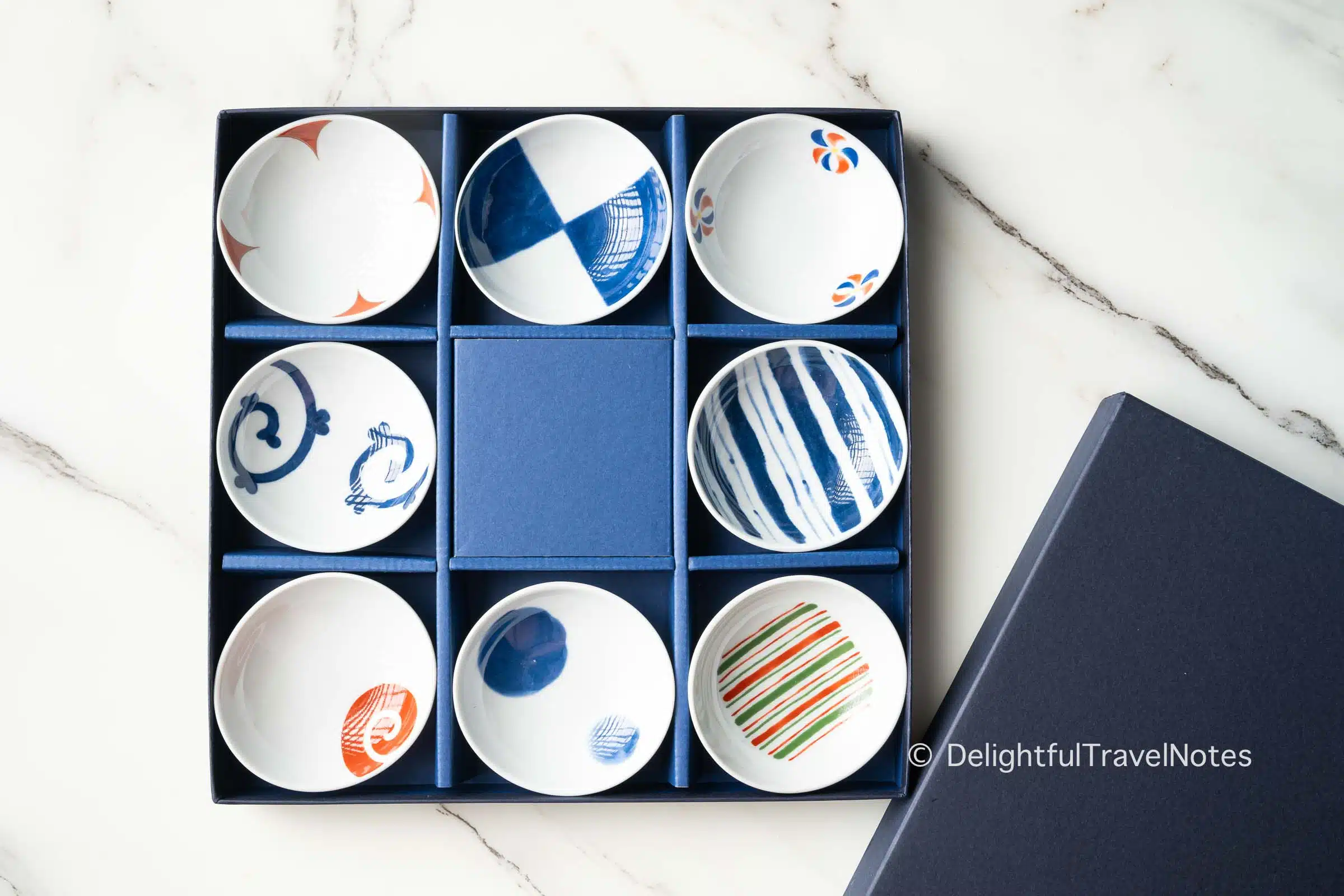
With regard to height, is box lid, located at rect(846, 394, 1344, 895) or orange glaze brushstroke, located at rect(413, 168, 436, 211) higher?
orange glaze brushstroke, located at rect(413, 168, 436, 211)

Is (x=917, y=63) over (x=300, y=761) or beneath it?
over

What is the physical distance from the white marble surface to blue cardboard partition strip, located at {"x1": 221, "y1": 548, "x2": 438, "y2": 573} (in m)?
0.13

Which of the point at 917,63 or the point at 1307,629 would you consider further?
the point at 917,63

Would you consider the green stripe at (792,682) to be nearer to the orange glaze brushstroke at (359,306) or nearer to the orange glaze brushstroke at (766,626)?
the orange glaze brushstroke at (766,626)

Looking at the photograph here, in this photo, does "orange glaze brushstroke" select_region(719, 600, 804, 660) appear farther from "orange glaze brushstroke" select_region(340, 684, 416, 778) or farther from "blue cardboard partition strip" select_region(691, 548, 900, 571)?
"orange glaze brushstroke" select_region(340, 684, 416, 778)

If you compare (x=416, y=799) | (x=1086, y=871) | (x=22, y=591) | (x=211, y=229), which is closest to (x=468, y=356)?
(x=211, y=229)

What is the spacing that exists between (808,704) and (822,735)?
0.12ft

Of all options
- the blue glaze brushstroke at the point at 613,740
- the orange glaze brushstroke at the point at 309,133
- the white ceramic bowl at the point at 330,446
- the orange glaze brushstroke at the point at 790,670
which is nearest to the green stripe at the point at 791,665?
the orange glaze brushstroke at the point at 790,670

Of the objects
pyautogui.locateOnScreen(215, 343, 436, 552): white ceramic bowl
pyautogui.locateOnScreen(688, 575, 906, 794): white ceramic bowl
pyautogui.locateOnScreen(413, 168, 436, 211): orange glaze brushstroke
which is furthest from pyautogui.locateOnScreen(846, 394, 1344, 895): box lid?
pyautogui.locateOnScreen(413, 168, 436, 211): orange glaze brushstroke

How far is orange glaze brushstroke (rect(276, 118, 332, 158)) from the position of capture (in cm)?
90

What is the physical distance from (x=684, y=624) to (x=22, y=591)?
0.78 metres

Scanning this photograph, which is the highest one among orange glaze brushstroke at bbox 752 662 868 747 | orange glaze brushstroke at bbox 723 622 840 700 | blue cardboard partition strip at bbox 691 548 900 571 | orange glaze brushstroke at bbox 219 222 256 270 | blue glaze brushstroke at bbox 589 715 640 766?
orange glaze brushstroke at bbox 219 222 256 270

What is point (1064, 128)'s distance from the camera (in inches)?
38.8

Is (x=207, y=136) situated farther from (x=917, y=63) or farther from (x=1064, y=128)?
(x=1064, y=128)
